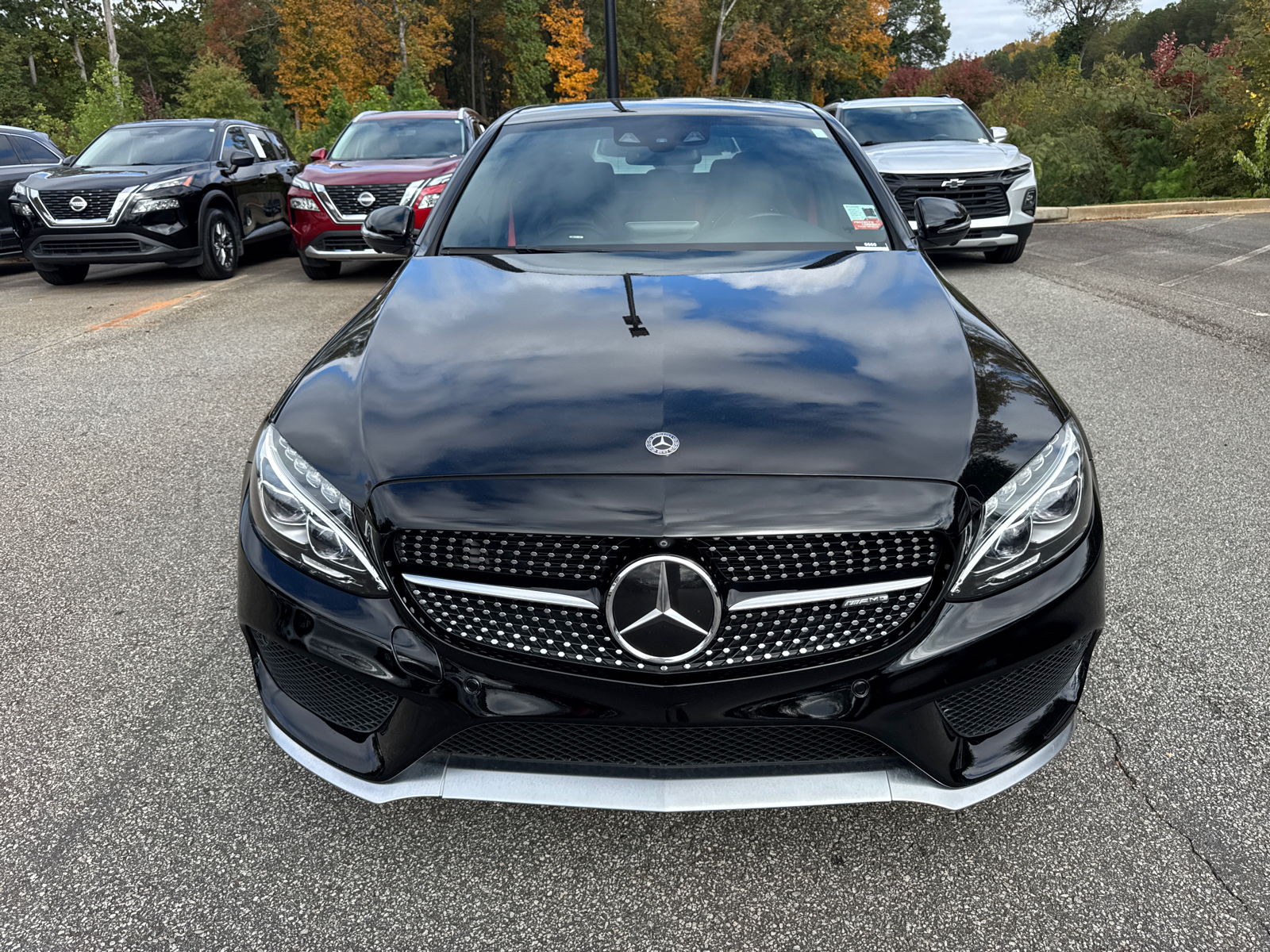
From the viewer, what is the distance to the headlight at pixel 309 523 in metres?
1.98

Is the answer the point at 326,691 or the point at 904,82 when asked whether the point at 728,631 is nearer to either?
the point at 326,691

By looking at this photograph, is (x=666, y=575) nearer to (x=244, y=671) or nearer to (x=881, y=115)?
(x=244, y=671)

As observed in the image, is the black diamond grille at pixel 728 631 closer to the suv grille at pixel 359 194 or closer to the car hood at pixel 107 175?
the suv grille at pixel 359 194

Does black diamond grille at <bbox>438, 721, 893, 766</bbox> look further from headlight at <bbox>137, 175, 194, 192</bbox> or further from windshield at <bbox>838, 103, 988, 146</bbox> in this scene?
windshield at <bbox>838, 103, 988, 146</bbox>

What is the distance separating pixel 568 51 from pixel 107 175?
132ft

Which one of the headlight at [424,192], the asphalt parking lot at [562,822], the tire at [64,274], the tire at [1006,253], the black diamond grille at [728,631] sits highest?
the black diamond grille at [728,631]

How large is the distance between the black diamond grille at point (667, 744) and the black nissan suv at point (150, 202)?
9896 millimetres

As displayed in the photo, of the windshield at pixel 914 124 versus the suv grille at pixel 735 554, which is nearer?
the suv grille at pixel 735 554

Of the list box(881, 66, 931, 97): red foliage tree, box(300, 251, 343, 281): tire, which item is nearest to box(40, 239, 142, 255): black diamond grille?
box(300, 251, 343, 281): tire

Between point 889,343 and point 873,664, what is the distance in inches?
34.8

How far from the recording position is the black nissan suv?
10.1 metres

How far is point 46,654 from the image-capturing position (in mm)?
3154

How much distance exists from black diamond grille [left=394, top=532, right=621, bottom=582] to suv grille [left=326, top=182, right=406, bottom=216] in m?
8.74

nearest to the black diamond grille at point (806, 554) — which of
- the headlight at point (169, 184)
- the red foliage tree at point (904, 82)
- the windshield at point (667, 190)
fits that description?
the windshield at point (667, 190)
